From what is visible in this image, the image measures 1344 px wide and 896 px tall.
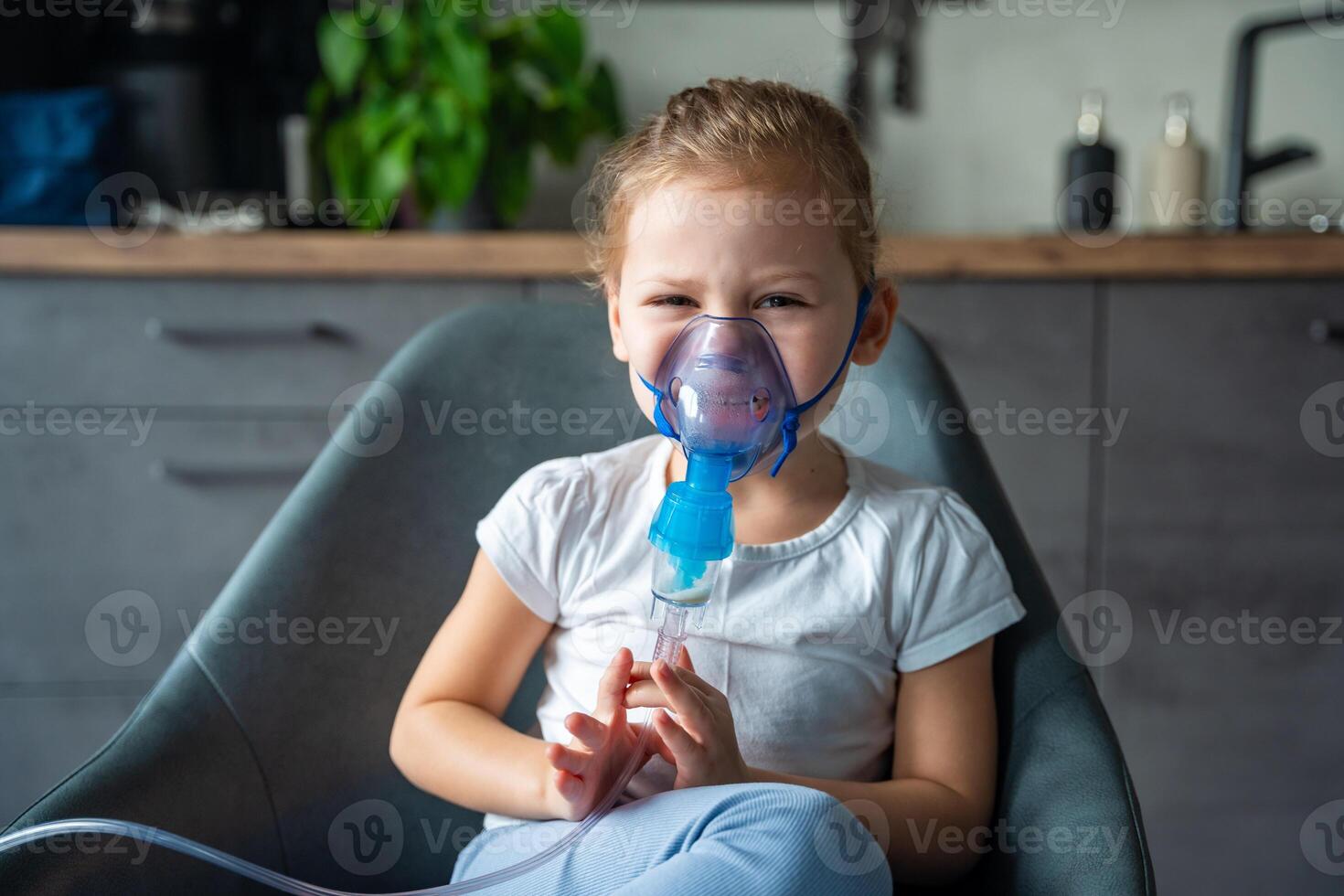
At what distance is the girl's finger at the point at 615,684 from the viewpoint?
695 mm

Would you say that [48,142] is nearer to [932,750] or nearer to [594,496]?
[594,496]

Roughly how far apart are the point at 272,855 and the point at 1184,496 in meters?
1.38

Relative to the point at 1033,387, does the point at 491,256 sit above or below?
above

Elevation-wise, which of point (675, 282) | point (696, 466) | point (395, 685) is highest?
point (675, 282)

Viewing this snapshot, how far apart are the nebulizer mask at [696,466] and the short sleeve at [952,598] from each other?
0.16 m

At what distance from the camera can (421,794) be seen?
3.22 ft

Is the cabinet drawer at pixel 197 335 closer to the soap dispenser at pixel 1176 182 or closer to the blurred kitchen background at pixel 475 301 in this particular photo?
the blurred kitchen background at pixel 475 301

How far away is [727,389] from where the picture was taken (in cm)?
74

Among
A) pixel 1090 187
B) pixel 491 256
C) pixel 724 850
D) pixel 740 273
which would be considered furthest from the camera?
pixel 1090 187

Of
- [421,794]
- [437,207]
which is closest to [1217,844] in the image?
[421,794]

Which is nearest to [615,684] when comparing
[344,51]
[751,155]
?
[751,155]

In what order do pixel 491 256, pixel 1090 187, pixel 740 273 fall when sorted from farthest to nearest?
pixel 1090 187, pixel 491 256, pixel 740 273

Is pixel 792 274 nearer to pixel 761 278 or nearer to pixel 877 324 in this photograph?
pixel 761 278

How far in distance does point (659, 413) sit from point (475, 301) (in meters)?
0.89
